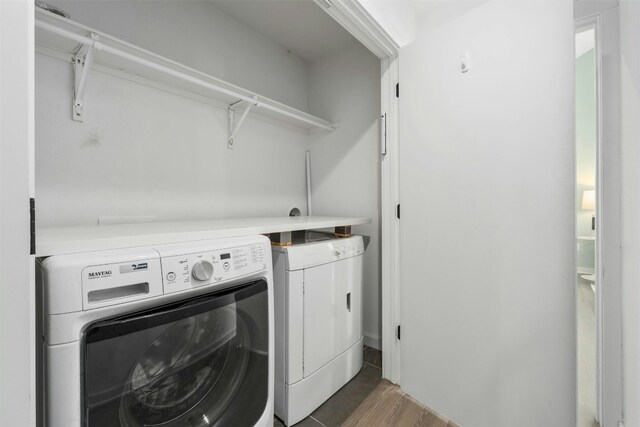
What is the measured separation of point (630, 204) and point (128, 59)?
6.54 feet

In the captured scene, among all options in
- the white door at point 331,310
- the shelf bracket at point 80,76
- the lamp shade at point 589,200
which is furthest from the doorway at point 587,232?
the shelf bracket at point 80,76

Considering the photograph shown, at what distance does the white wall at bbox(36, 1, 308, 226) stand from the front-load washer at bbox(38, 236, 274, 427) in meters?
0.74

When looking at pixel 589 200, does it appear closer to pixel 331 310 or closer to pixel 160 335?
pixel 331 310

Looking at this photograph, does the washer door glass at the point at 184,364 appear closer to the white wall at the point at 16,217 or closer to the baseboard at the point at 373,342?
the white wall at the point at 16,217

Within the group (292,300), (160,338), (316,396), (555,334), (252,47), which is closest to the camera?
(160,338)

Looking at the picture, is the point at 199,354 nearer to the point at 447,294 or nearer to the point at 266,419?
the point at 266,419

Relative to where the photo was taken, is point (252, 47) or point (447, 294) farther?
point (252, 47)

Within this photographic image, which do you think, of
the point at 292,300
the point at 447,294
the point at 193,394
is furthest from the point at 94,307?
the point at 447,294

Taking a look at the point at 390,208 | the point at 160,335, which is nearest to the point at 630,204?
the point at 390,208

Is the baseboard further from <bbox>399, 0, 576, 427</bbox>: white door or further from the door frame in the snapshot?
<bbox>399, 0, 576, 427</bbox>: white door

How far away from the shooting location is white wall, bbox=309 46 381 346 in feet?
6.68

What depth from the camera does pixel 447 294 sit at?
1338mm

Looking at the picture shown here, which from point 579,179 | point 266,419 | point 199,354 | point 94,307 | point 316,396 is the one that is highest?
point 579,179

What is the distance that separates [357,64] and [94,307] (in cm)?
225
